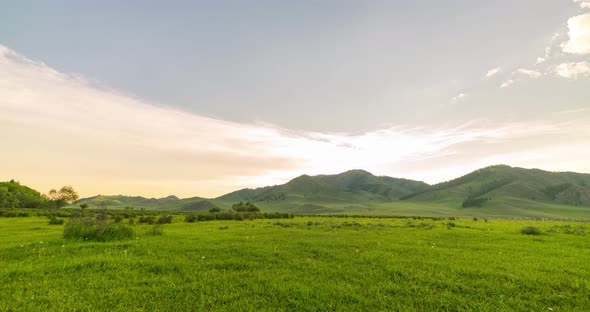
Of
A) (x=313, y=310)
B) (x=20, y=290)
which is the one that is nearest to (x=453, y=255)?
(x=313, y=310)

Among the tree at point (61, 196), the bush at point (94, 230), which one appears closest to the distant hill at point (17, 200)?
the tree at point (61, 196)

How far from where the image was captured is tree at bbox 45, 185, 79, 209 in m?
141

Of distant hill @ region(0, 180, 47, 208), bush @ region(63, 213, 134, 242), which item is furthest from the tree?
bush @ region(63, 213, 134, 242)

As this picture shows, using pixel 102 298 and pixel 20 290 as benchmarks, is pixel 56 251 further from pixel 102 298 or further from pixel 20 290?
pixel 102 298

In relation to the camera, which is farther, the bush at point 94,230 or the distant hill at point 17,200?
the distant hill at point 17,200

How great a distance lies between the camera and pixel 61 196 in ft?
466

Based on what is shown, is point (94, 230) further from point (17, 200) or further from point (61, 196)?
point (61, 196)

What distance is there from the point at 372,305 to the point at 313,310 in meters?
2.19

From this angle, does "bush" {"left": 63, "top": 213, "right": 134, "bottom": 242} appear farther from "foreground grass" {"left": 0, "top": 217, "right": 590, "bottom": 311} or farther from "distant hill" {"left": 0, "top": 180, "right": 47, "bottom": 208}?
"distant hill" {"left": 0, "top": 180, "right": 47, "bottom": 208}

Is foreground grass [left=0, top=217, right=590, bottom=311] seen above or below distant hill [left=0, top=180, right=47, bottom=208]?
below

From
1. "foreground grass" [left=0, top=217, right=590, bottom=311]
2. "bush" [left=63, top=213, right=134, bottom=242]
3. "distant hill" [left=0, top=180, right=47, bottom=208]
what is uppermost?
"distant hill" [left=0, top=180, right=47, bottom=208]

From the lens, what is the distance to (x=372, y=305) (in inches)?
A: 377

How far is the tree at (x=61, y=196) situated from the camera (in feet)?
463

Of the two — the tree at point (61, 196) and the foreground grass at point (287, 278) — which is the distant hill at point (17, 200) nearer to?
the tree at point (61, 196)
